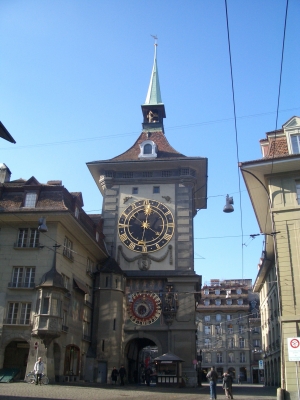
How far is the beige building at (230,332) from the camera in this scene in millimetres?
80250

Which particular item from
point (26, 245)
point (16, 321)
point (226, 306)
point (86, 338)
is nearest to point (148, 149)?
point (26, 245)

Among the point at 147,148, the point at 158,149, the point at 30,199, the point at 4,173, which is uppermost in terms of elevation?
the point at 158,149

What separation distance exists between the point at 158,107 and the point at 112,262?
2062 centimetres

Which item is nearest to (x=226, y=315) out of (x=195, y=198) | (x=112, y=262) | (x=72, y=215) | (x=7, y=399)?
(x=195, y=198)

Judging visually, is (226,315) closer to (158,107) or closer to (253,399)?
(158,107)

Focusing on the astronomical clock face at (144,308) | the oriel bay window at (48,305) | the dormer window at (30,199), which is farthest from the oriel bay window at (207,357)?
the dormer window at (30,199)

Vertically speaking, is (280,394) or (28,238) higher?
(28,238)

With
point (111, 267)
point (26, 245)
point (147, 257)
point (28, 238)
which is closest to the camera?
point (26, 245)

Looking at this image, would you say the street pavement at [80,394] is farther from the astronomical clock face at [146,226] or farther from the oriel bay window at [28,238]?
the astronomical clock face at [146,226]

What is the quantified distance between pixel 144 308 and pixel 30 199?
13.0 meters

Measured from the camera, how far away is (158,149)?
45.0 m

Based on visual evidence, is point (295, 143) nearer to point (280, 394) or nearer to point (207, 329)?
point (280, 394)

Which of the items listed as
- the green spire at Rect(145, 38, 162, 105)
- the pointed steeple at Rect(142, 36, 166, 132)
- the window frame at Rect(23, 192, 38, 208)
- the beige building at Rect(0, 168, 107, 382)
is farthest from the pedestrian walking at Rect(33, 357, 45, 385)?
the green spire at Rect(145, 38, 162, 105)

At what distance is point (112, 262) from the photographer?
3769cm
